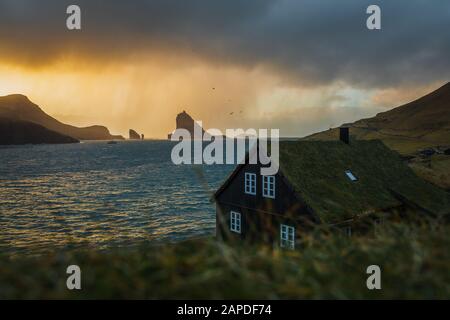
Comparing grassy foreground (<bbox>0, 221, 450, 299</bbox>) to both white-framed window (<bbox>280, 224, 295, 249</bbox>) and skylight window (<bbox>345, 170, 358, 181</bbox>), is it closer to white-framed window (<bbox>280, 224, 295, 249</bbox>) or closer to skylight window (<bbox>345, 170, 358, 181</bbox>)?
white-framed window (<bbox>280, 224, 295, 249</bbox>)

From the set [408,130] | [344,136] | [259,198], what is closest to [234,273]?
[259,198]

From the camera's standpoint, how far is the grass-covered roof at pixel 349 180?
1950cm

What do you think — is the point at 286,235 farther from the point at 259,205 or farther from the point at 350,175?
the point at 350,175

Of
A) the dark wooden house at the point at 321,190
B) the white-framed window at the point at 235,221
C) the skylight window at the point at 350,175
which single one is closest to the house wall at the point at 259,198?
the dark wooden house at the point at 321,190

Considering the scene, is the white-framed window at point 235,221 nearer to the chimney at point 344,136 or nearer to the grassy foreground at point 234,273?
the chimney at point 344,136

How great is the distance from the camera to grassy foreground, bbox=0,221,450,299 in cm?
295

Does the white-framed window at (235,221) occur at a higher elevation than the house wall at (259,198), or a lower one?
lower

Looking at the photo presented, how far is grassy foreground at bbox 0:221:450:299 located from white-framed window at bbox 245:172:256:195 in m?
18.5

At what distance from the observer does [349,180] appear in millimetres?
22297

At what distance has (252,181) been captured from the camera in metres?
22.8

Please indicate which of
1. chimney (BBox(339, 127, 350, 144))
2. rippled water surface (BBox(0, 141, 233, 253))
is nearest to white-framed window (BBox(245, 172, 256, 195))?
rippled water surface (BBox(0, 141, 233, 253))

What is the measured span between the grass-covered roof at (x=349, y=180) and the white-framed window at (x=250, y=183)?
278cm
